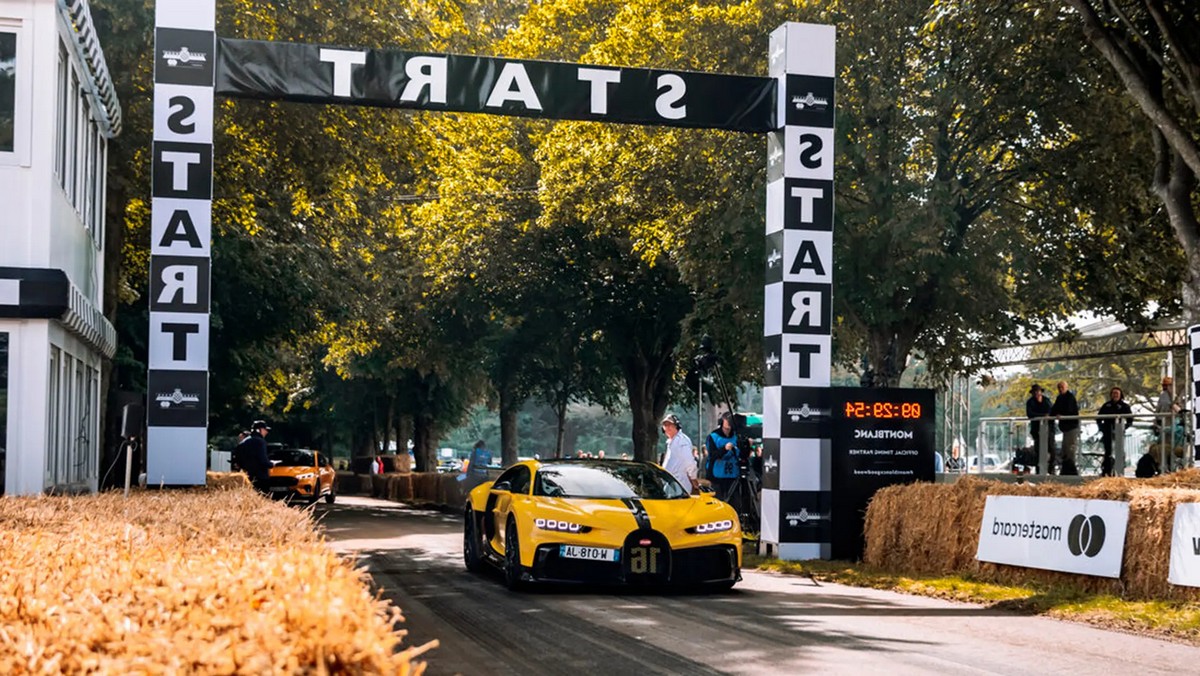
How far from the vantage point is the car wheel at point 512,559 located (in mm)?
15695

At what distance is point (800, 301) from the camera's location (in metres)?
20.6

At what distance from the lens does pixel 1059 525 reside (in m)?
15.7

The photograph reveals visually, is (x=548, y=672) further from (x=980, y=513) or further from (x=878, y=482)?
(x=878, y=482)

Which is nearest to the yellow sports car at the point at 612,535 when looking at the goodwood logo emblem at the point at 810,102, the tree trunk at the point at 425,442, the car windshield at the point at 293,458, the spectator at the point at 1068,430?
the goodwood logo emblem at the point at 810,102

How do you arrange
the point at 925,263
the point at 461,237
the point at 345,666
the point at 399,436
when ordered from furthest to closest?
the point at 399,436 < the point at 461,237 < the point at 925,263 < the point at 345,666

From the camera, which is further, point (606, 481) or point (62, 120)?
point (62, 120)

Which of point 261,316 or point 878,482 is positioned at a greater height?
point 261,316

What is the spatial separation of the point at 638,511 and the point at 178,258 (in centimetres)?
638

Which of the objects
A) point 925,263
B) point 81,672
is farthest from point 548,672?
point 925,263

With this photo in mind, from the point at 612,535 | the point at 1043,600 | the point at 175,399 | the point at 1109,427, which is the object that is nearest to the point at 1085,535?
the point at 1043,600

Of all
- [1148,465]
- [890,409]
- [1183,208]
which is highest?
[1183,208]

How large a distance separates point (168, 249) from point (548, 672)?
10.00 metres

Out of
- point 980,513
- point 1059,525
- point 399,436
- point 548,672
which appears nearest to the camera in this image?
point 548,672

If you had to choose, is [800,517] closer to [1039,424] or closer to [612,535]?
Answer: [612,535]
